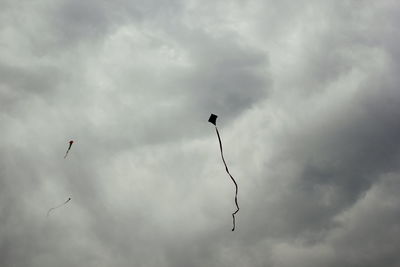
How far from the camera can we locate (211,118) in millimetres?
11891
